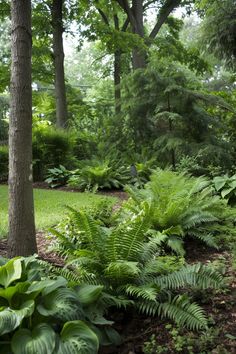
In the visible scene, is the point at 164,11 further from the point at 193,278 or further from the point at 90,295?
the point at 90,295

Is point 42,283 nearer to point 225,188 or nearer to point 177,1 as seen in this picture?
point 225,188

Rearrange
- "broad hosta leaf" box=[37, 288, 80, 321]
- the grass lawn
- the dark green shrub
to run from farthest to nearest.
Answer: the dark green shrub < the grass lawn < "broad hosta leaf" box=[37, 288, 80, 321]

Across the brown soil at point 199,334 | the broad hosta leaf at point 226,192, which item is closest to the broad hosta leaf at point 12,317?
the brown soil at point 199,334

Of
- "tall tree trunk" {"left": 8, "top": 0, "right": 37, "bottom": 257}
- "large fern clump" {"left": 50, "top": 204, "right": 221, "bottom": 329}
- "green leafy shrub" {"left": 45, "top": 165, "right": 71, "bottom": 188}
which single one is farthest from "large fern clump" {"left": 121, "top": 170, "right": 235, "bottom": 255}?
"green leafy shrub" {"left": 45, "top": 165, "right": 71, "bottom": 188}

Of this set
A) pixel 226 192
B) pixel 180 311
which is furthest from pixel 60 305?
pixel 226 192

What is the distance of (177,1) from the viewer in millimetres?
15984

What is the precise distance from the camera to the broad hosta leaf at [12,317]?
2.24 m

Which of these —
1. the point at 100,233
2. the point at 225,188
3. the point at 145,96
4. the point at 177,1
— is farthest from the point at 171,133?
the point at 177,1

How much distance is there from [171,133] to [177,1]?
9072mm

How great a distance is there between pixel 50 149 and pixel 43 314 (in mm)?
9114

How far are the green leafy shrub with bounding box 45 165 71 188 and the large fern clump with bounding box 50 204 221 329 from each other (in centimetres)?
671

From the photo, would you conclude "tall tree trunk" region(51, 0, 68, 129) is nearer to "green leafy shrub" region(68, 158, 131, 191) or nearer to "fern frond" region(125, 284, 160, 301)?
"green leafy shrub" region(68, 158, 131, 191)

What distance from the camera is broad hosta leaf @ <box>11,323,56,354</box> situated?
219 cm

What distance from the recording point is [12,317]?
2273 millimetres
